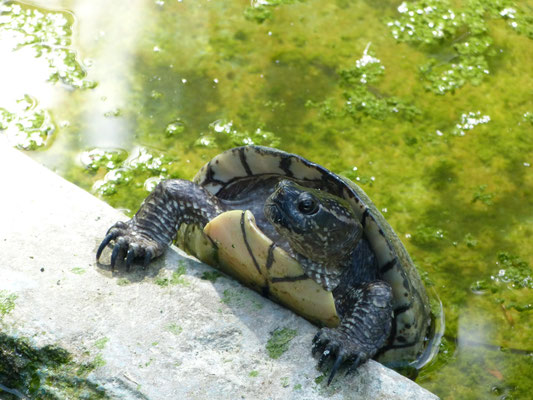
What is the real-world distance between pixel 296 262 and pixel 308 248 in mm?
83

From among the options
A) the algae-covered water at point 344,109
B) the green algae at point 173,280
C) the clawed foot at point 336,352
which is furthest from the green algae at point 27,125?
the clawed foot at point 336,352

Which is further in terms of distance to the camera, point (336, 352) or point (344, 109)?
point (344, 109)

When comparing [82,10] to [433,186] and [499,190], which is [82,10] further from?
[499,190]

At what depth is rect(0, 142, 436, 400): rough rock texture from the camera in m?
2.61

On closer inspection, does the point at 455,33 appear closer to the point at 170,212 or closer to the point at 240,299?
the point at 170,212

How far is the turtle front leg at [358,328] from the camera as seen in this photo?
270 cm

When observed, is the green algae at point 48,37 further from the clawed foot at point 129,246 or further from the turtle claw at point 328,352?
the turtle claw at point 328,352

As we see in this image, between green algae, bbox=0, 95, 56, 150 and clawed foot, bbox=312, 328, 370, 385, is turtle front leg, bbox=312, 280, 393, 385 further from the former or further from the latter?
green algae, bbox=0, 95, 56, 150

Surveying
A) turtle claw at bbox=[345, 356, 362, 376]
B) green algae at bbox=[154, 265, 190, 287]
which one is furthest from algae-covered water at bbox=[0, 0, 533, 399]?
green algae at bbox=[154, 265, 190, 287]

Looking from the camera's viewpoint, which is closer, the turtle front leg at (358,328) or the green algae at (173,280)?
the turtle front leg at (358,328)

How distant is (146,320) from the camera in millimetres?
2846

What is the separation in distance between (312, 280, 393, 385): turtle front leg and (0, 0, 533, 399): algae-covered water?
544 mm

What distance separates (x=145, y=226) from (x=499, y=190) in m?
2.30

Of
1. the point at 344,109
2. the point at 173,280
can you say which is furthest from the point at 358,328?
the point at 344,109
